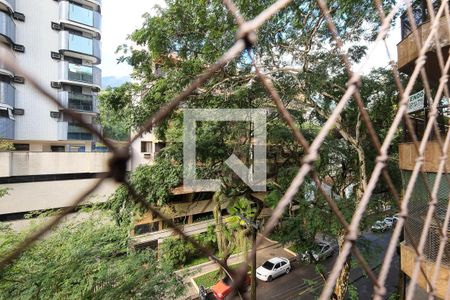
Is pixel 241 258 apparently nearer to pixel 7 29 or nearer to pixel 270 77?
pixel 270 77

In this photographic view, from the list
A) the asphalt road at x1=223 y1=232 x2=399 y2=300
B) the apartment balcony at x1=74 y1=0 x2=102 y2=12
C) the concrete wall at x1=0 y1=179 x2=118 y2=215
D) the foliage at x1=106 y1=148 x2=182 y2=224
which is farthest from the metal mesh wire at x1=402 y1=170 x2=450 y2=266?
the apartment balcony at x1=74 y1=0 x2=102 y2=12

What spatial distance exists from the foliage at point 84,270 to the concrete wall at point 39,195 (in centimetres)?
396

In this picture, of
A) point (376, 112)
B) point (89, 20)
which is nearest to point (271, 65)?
point (376, 112)

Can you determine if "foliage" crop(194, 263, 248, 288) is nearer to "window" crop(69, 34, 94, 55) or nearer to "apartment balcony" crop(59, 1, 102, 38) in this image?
"window" crop(69, 34, 94, 55)

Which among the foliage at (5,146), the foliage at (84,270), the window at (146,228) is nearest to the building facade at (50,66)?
the foliage at (5,146)

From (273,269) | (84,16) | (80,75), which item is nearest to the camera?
(273,269)

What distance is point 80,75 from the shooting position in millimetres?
11977

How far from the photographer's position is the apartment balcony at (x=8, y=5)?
9.39m

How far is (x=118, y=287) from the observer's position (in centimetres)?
406

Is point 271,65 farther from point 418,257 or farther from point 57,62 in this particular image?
point 57,62

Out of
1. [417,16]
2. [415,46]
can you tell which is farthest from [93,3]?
[415,46]

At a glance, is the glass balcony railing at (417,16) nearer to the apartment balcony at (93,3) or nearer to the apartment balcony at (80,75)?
the apartment balcony at (80,75)

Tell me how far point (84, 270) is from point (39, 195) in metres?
6.98

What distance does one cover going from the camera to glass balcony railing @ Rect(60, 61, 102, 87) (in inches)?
454
